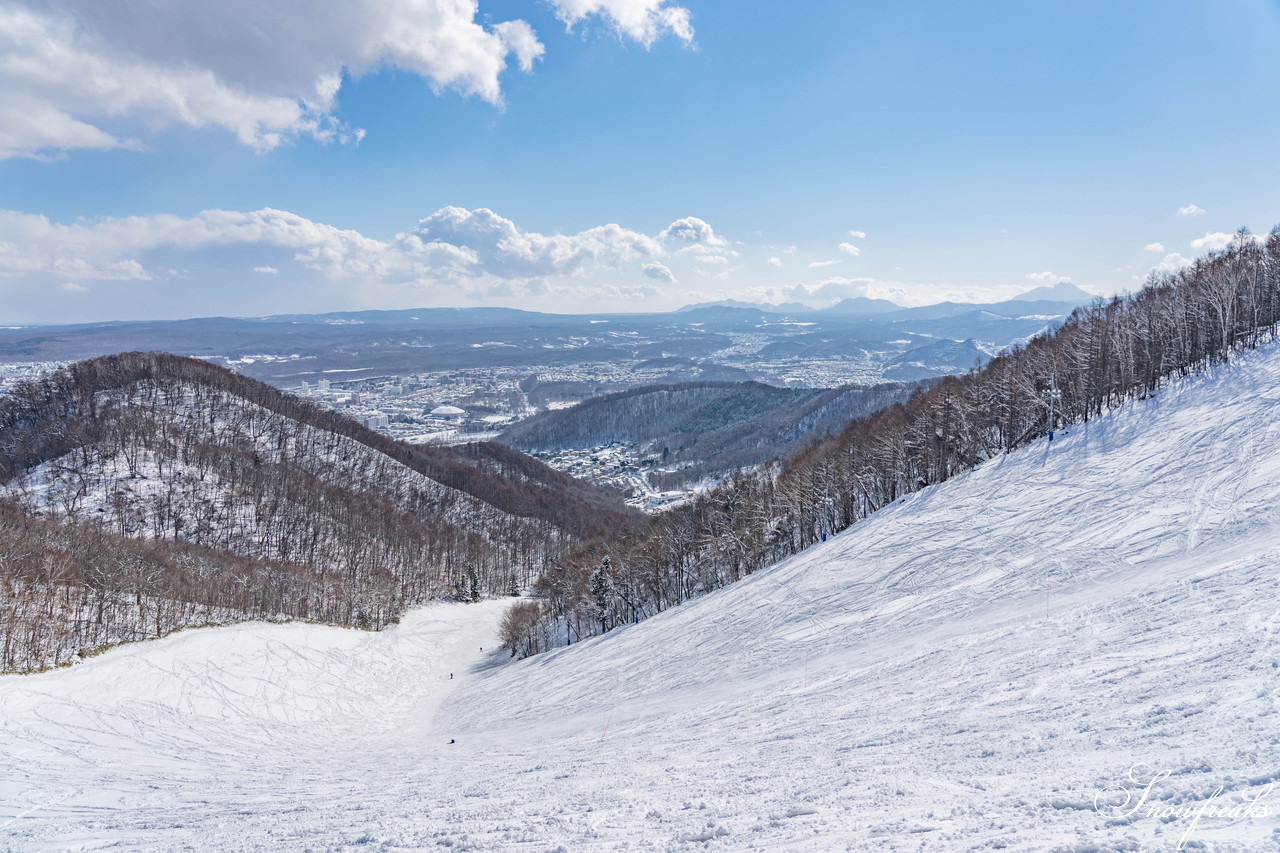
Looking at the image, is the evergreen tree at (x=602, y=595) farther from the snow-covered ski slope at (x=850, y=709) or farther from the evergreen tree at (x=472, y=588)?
the evergreen tree at (x=472, y=588)

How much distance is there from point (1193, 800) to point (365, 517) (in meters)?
103

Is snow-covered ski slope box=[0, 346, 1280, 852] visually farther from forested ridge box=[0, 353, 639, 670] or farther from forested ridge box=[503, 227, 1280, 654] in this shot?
forested ridge box=[0, 353, 639, 670]

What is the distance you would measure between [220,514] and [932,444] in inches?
3809

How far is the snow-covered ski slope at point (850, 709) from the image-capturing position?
7.95 metres

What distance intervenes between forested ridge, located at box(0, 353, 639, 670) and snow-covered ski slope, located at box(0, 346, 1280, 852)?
1640 centimetres

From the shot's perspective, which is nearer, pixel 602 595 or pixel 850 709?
pixel 850 709

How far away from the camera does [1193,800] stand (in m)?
6.36

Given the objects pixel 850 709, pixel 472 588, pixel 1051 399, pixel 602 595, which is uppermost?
pixel 1051 399

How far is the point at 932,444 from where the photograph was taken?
152 feet

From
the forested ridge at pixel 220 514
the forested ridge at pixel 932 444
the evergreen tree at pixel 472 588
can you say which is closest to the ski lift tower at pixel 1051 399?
the forested ridge at pixel 932 444

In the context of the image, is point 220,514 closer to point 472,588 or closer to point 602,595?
point 472,588

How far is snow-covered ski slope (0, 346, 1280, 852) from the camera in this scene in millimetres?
7945

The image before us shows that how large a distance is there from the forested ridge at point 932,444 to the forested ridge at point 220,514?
29.2m

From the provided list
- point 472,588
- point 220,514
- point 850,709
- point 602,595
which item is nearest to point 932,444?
point 602,595
